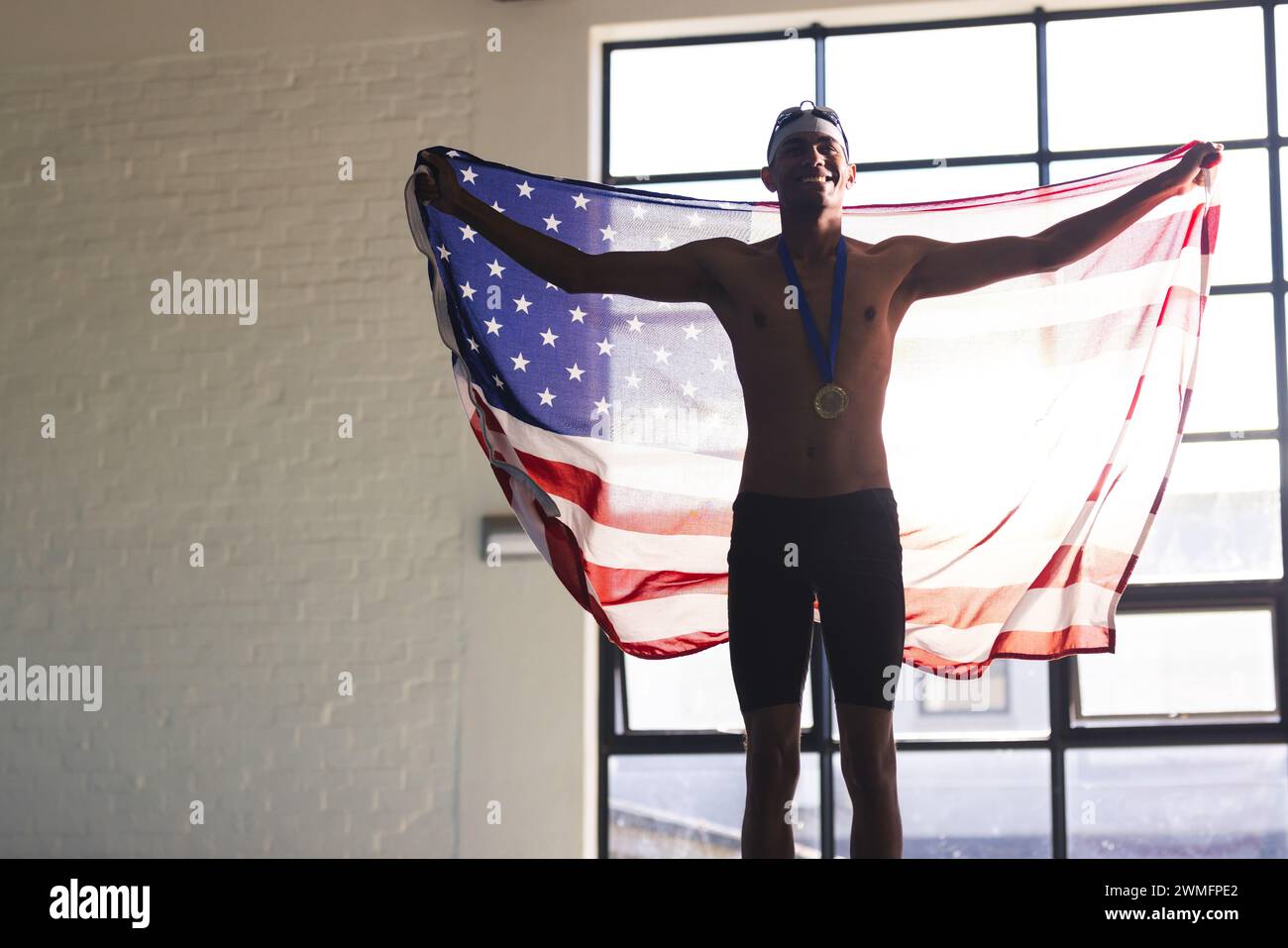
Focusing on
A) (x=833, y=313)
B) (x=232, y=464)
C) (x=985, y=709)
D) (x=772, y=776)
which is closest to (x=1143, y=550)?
(x=985, y=709)

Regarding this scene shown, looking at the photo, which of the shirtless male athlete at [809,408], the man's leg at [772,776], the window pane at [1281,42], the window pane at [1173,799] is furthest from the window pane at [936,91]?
the man's leg at [772,776]

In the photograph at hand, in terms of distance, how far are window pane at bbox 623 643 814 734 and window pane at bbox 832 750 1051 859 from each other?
415 millimetres

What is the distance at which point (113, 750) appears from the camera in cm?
460

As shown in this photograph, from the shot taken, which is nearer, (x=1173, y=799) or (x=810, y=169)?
(x=810, y=169)

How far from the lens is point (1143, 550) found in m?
4.30

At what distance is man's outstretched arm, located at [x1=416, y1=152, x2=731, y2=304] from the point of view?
2789 millimetres

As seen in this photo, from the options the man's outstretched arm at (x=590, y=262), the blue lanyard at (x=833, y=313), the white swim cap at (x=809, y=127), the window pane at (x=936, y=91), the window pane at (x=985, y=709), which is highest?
the window pane at (x=936, y=91)

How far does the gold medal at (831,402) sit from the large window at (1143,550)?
6.19 feet

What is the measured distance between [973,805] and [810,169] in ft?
8.07

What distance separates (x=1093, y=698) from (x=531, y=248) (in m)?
2.59

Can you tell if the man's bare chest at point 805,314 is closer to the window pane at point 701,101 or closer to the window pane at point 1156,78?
the window pane at point 701,101

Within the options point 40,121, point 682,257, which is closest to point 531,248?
point 682,257

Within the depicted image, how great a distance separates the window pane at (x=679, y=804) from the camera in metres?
4.52

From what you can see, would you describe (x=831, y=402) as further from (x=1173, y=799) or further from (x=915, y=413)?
(x=1173, y=799)
